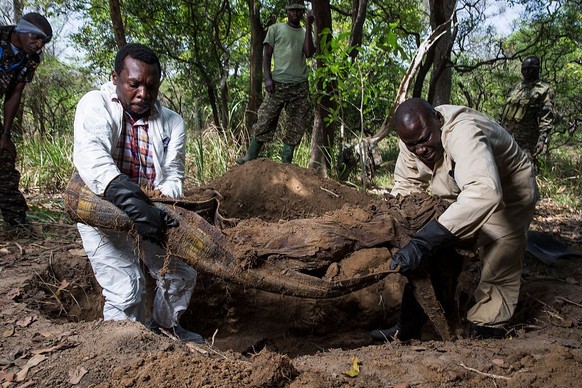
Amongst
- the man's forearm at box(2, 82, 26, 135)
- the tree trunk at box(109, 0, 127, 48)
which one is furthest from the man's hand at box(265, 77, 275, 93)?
the man's forearm at box(2, 82, 26, 135)

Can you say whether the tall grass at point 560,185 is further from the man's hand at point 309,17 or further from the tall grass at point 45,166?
the tall grass at point 45,166

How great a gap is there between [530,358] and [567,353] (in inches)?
7.5

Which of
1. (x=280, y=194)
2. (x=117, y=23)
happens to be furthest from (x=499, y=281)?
(x=117, y=23)

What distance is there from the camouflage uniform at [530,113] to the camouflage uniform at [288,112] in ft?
12.3

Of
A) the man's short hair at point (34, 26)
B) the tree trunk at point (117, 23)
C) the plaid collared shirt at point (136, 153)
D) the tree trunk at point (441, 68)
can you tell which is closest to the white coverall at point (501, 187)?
the plaid collared shirt at point (136, 153)

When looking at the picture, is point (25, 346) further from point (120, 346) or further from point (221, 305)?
point (221, 305)

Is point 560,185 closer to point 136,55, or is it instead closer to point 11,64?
point 136,55

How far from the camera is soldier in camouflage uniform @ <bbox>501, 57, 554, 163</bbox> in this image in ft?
24.0

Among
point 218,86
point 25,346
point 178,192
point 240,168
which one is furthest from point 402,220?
point 218,86

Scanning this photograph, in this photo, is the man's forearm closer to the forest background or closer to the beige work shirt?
the forest background

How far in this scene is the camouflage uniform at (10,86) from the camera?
13.8ft

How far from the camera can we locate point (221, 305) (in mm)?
4176

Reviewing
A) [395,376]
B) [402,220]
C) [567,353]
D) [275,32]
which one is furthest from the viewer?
[275,32]

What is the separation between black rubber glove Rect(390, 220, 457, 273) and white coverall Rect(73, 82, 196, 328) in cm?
150
